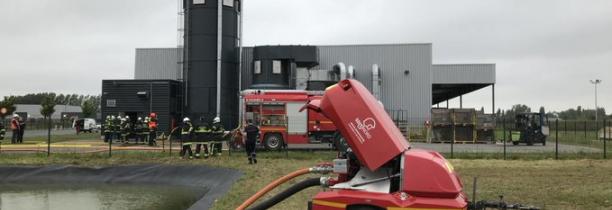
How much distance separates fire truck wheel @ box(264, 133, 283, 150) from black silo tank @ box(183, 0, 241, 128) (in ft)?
40.2

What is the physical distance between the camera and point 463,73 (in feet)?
147

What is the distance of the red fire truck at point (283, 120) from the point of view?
26031mm

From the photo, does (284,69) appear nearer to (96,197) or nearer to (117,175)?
(117,175)

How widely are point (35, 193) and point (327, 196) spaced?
11.4 meters

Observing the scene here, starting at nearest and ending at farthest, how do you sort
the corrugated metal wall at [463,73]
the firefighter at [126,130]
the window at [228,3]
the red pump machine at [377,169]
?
1. the red pump machine at [377,169]
2. the firefighter at [126,130]
3. the window at [228,3]
4. the corrugated metal wall at [463,73]

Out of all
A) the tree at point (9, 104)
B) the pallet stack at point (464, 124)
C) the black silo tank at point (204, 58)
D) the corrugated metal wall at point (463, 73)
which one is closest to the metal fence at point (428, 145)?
the pallet stack at point (464, 124)

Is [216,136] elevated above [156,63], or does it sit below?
below

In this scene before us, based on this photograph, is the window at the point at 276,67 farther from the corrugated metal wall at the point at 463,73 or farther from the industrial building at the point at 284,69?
the corrugated metal wall at the point at 463,73

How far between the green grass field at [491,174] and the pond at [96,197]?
165 cm

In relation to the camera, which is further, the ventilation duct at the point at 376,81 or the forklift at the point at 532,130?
the ventilation duct at the point at 376,81

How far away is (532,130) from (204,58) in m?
Answer: 20.9

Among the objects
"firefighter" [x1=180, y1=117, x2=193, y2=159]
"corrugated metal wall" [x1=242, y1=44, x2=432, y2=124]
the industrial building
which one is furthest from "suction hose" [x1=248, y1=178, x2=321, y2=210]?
"corrugated metal wall" [x1=242, y1=44, x2=432, y2=124]

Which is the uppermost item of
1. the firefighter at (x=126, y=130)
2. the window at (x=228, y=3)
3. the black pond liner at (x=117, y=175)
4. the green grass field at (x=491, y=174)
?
the window at (x=228, y=3)

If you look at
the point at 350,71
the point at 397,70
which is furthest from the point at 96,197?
the point at 397,70
